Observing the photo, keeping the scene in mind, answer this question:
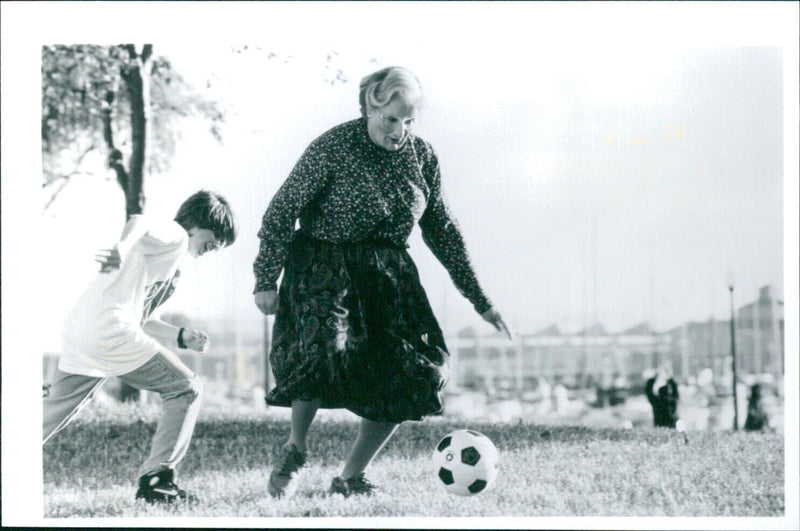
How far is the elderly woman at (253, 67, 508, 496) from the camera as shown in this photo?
5219mm

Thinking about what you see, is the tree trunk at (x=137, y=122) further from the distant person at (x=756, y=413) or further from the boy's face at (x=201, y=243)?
the distant person at (x=756, y=413)

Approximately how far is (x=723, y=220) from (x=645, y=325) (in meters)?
0.62

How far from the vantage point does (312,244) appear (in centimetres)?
527

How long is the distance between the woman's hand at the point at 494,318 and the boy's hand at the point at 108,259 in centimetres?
174

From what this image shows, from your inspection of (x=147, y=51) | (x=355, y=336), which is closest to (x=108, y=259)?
(x=147, y=51)

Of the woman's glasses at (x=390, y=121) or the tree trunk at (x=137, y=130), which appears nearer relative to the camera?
the woman's glasses at (x=390, y=121)

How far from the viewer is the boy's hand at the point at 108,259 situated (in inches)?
211

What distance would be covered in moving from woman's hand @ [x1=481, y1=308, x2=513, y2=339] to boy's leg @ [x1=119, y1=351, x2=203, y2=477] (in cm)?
140

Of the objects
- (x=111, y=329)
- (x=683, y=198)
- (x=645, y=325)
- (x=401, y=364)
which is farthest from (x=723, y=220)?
(x=111, y=329)

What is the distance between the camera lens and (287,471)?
17.4ft

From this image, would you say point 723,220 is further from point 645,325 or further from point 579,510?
point 579,510

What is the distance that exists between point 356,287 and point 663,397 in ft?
5.34

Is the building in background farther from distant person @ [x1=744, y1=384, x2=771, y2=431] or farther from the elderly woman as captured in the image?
the elderly woman

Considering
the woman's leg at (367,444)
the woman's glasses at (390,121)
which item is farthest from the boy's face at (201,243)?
the woman's leg at (367,444)
